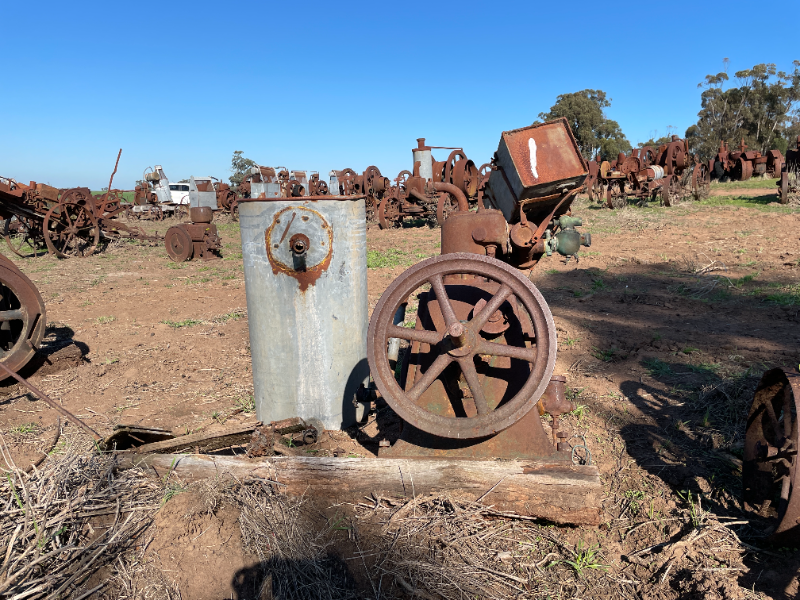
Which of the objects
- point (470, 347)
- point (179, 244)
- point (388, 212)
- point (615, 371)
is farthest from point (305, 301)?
point (388, 212)

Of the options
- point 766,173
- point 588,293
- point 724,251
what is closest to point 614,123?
point 766,173

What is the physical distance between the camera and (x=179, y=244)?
12367 mm

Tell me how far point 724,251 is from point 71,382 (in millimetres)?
10329

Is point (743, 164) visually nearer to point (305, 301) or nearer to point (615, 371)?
point (615, 371)

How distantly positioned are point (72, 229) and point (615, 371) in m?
14.0

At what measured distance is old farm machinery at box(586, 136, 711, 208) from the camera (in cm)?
1722

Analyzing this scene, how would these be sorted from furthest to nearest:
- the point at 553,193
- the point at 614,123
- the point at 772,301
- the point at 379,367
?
the point at 614,123 < the point at 772,301 < the point at 553,193 < the point at 379,367

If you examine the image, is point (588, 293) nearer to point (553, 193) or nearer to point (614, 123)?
point (553, 193)

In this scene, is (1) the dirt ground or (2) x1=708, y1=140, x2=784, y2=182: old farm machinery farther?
(2) x1=708, y1=140, x2=784, y2=182: old farm machinery

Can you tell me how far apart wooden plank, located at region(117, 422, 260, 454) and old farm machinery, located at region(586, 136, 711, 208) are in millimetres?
16946

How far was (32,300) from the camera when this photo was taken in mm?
4562

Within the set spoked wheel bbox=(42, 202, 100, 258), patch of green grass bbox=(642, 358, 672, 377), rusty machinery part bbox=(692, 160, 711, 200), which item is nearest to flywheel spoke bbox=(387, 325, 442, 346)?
patch of green grass bbox=(642, 358, 672, 377)

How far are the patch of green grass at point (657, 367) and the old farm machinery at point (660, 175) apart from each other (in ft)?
46.4

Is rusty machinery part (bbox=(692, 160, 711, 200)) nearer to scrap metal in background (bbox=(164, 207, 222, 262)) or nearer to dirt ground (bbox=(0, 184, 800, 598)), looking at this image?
dirt ground (bbox=(0, 184, 800, 598))
